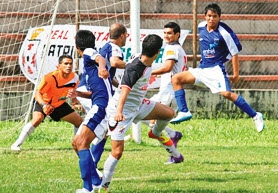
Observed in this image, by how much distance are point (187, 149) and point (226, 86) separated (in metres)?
1.44

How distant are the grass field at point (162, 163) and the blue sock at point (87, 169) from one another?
0.86ft

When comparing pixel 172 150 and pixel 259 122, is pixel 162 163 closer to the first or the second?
pixel 172 150

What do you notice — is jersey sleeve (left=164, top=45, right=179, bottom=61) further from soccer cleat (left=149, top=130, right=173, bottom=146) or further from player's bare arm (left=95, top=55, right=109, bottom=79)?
player's bare arm (left=95, top=55, right=109, bottom=79)

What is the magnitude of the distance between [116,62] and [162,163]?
207 cm

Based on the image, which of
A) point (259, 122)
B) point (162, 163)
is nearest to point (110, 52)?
point (162, 163)

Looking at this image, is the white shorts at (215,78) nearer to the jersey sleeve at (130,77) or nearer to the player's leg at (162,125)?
the player's leg at (162,125)

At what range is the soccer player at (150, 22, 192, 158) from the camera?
505 inches

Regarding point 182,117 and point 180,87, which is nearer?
point 182,117

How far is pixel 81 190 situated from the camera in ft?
30.6

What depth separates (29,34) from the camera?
1895cm

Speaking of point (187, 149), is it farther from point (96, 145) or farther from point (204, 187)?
point (204, 187)

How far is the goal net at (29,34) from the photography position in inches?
721

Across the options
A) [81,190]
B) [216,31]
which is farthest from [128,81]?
[216,31]

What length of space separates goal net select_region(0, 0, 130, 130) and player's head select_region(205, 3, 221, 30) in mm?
5022
